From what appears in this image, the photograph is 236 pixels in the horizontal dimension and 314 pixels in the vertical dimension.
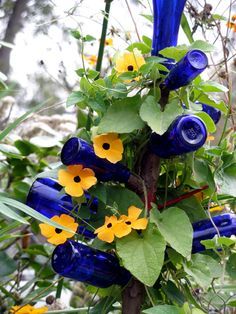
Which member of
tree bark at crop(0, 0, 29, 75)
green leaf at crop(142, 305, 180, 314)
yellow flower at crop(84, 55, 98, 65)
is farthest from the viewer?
tree bark at crop(0, 0, 29, 75)

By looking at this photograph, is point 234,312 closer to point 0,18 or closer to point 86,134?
point 86,134

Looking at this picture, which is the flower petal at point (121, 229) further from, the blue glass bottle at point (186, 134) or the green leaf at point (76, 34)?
the green leaf at point (76, 34)

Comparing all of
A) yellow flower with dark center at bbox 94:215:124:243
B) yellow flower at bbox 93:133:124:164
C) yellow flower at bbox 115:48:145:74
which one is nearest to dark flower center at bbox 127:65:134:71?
yellow flower at bbox 115:48:145:74

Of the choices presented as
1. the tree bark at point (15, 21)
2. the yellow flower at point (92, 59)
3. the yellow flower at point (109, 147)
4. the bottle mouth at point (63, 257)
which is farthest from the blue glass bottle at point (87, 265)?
the tree bark at point (15, 21)

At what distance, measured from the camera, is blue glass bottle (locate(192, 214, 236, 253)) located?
614mm

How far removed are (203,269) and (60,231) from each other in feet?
0.57

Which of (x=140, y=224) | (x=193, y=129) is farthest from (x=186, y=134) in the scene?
(x=140, y=224)

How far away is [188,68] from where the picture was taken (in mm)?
565

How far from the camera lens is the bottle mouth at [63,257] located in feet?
1.88

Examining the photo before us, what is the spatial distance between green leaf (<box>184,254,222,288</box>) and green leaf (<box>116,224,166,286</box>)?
0.06 m

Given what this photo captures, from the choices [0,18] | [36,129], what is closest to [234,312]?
[36,129]

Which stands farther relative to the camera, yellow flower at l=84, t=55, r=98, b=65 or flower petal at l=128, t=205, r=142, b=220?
yellow flower at l=84, t=55, r=98, b=65

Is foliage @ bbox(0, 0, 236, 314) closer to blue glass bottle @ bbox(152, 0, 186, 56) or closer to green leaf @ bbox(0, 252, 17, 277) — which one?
blue glass bottle @ bbox(152, 0, 186, 56)

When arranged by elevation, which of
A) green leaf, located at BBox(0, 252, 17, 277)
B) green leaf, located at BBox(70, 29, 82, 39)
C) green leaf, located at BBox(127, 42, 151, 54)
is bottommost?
green leaf, located at BBox(0, 252, 17, 277)
